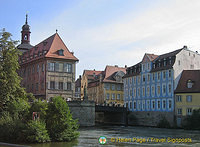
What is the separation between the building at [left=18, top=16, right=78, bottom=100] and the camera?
186ft

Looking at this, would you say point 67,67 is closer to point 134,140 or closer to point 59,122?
point 134,140

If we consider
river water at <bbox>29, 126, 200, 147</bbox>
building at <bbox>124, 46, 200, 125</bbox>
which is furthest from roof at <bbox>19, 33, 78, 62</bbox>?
river water at <bbox>29, 126, 200, 147</bbox>

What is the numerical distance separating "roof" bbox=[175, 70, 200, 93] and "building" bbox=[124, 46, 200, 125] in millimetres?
827

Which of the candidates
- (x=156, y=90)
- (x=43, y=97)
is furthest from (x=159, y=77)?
(x=43, y=97)

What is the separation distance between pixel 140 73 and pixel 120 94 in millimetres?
19103

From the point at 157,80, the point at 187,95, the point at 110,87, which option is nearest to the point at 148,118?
the point at 157,80

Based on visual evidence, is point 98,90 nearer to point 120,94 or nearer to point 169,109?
point 120,94

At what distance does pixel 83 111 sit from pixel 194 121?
60.9ft

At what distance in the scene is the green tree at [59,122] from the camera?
2752cm

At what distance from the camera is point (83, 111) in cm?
5522

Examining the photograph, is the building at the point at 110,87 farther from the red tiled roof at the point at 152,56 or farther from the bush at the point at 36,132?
the bush at the point at 36,132

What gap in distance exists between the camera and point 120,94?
83.1 metres

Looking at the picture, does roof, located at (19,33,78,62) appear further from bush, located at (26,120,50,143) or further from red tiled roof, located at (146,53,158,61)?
bush, located at (26,120,50,143)

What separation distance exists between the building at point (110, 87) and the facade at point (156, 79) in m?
11.7
